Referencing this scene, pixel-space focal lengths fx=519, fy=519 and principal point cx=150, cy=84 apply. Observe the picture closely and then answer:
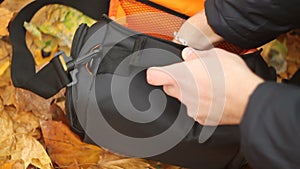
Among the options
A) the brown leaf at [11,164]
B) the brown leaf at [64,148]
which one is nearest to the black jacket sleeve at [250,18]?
the brown leaf at [64,148]

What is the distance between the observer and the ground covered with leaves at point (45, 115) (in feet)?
3.69

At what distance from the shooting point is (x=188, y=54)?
90 centimetres

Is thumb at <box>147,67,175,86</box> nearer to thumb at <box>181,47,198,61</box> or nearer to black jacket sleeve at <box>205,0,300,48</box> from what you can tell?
thumb at <box>181,47,198,61</box>

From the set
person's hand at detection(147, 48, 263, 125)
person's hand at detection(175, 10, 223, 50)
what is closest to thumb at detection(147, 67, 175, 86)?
person's hand at detection(147, 48, 263, 125)

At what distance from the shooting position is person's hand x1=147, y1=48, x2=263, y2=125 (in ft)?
2.64

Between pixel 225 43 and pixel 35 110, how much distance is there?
492mm

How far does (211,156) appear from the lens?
1.00 meters

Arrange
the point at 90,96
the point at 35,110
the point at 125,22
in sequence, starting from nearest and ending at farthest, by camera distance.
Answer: the point at 90,96 → the point at 125,22 → the point at 35,110

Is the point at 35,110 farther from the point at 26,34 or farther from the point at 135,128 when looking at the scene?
the point at 135,128

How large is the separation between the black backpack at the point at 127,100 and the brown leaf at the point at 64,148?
0.12 meters

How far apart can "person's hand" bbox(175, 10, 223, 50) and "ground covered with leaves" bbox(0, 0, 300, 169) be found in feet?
0.99

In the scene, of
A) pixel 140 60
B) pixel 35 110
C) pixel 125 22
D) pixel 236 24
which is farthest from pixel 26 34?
pixel 236 24

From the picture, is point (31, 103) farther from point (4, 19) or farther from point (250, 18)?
point (250, 18)

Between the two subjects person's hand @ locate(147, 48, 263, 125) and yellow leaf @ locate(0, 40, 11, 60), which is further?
yellow leaf @ locate(0, 40, 11, 60)
